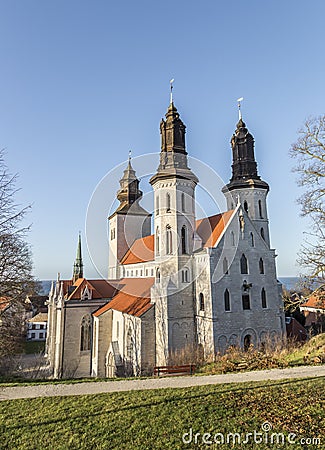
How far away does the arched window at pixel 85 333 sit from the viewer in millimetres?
31453

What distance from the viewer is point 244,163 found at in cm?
3203

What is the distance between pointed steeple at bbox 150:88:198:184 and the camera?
87.9ft

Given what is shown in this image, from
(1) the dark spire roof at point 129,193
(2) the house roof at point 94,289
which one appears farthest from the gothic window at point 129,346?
(1) the dark spire roof at point 129,193

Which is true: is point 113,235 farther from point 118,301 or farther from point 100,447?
point 100,447

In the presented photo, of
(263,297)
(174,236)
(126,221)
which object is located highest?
(126,221)

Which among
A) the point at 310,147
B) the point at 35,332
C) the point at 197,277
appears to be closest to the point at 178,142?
the point at 197,277

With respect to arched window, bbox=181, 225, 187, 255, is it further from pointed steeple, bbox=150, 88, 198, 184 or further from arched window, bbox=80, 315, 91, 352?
arched window, bbox=80, 315, 91, 352

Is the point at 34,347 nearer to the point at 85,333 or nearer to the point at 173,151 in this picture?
the point at 85,333

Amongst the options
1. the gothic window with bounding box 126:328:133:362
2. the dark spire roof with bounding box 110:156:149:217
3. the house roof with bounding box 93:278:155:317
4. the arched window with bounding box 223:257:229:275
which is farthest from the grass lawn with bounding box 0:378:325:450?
the dark spire roof with bounding box 110:156:149:217

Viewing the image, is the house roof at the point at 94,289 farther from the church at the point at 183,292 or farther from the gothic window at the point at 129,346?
the gothic window at the point at 129,346

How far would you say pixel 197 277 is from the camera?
25.1 m

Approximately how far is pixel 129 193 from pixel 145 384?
122 ft

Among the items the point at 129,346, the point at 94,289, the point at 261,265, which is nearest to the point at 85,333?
the point at 94,289

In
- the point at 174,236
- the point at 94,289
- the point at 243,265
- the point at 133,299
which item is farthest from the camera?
the point at 94,289
